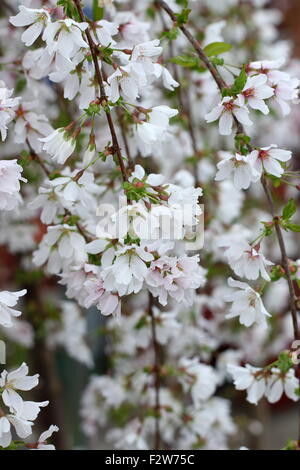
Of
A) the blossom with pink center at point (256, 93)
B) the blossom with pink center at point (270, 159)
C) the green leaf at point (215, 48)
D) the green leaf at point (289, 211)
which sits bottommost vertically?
the green leaf at point (289, 211)

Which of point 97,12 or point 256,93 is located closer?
point 256,93

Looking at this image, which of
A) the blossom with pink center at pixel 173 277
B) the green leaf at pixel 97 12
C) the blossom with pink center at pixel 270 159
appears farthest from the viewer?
the green leaf at pixel 97 12

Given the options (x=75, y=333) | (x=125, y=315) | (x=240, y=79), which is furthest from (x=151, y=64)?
(x=75, y=333)

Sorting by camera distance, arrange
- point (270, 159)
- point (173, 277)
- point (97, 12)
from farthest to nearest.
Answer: point (97, 12) → point (270, 159) → point (173, 277)

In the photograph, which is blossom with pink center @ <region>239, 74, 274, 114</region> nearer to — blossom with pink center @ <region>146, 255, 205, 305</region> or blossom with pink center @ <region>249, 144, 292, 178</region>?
blossom with pink center @ <region>249, 144, 292, 178</region>

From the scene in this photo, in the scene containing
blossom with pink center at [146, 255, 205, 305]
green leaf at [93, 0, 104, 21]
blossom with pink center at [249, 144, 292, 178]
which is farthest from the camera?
green leaf at [93, 0, 104, 21]

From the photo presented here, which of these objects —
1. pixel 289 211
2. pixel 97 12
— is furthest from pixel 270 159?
pixel 97 12

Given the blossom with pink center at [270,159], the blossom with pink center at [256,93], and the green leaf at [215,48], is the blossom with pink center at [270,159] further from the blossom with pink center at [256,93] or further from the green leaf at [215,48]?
the green leaf at [215,48]

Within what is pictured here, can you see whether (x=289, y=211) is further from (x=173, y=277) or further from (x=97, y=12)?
(x=97, y=12)

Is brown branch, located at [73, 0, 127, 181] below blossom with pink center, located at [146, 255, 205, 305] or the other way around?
the other way around

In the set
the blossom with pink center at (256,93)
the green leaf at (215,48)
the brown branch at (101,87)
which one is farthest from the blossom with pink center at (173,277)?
the green leaf at (215,48)

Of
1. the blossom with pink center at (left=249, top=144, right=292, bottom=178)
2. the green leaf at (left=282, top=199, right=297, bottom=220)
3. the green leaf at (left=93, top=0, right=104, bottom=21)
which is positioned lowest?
the green leaf at (left=282, top=199, right=297, bottom=220)

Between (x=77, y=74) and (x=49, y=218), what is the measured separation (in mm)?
283

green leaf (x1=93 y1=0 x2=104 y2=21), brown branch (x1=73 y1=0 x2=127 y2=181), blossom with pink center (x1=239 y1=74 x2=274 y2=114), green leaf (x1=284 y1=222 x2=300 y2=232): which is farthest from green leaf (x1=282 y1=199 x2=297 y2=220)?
green leaf (x1=93 y1=0 x2=104 y2=21)
